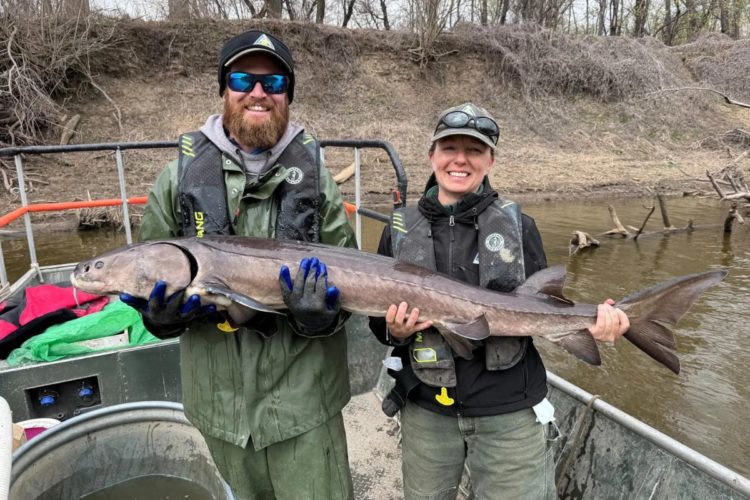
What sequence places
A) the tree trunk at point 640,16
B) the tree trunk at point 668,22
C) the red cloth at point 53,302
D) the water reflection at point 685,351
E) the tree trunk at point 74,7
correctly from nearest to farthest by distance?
the red cloth at point 53,302 < the water reflection at point 685,351 < the tree trunk at point 74,7 < the tree trunk at point 640,16 < the tree trunk at point 668,22

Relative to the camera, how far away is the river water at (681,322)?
532 centimetres

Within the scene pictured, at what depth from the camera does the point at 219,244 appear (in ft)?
7.14

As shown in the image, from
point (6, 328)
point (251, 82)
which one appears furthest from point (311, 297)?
point (6, 328)

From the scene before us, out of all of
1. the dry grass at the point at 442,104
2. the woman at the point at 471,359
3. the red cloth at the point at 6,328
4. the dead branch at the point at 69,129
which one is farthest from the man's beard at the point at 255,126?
the dead branch at the point at 69,129

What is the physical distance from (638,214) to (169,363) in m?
14.6

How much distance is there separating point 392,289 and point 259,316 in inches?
23.9

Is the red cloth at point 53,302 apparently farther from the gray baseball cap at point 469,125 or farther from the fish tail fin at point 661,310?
the fish tail fin at point 661,310

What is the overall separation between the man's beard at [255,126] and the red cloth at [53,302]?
9.27ft

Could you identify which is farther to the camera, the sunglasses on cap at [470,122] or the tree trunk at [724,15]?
the tree trunk at [724,15]

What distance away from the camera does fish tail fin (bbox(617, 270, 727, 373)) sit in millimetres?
2238

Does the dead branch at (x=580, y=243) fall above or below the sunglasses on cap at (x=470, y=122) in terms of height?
below

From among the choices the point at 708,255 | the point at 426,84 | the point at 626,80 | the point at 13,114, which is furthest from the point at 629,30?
the point at 13,114

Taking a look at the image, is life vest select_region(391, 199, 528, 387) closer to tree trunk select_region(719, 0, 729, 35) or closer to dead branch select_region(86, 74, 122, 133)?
dead branch select_region(86, 74, 122, 133)

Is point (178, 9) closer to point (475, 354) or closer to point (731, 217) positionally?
point (731, 217)
